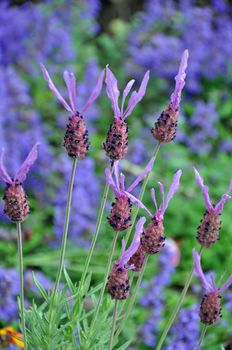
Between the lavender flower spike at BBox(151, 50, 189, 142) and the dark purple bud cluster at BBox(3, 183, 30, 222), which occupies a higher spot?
the lavender flower spike at BBox(151, 50, 189, 142)

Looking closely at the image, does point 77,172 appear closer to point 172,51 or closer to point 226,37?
point 172,51

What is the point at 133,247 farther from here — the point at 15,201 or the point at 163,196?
the point at 15,201

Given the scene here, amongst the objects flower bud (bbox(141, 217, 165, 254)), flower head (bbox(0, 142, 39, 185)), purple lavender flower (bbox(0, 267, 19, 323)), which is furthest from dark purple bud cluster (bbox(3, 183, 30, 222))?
purple lavender flower (bbox(0, 267, 19, 323))

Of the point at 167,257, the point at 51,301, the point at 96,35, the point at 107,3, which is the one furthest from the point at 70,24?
the point at 51,301

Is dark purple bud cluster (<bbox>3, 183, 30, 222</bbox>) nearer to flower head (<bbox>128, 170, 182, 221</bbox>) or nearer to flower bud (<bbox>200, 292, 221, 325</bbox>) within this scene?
flower head (<bbox>128, 170, 182, 221</bbox>)

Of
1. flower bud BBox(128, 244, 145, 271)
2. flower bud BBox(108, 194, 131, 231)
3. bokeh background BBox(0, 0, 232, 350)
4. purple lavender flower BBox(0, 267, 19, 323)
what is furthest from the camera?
bokeh background BBox(0, 0, 232, 350)

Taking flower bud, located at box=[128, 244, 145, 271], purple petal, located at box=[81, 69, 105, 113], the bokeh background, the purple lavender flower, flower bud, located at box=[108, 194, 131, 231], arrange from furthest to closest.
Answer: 1. the bokeh background
2. the purple lavender flower
3. flower bud, located at box=[128, 244, 145, 271]
4. flower bud, located at box=[108, 194, 131, 231]
5. purple petal, located at box=[81, 69, 105, 113]

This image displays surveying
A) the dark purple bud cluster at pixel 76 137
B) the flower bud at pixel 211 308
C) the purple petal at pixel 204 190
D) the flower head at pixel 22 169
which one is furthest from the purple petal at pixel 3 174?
the flower bud at pixel 211 308

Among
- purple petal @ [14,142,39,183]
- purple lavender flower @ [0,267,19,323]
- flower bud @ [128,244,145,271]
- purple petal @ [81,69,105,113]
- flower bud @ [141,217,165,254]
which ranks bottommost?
purple lavender flower @ [0,267,19,323]
